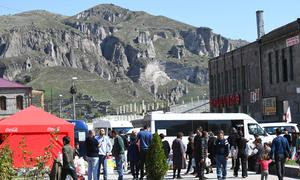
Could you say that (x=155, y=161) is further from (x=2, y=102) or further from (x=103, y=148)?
(x=2, y=102)

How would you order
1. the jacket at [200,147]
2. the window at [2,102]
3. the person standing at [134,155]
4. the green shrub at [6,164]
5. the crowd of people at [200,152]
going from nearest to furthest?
the green shrub at [6,164] < the crowd of people at [200,152] < the jacket at [200,147] < the person standing at [134,155] < the window at [2,102]

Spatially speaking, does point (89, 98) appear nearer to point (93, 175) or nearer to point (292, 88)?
point (292, 88)

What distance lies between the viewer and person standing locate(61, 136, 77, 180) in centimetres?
1881

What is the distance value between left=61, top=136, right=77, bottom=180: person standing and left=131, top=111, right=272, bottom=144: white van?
18.4m

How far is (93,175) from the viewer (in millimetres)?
22453

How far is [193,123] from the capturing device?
39.3 m

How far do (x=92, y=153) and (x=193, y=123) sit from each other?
57.7 feet

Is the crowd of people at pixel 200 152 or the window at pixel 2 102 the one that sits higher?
the window at pixel 2 102

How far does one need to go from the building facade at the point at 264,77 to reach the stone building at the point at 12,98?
23552 millimetres

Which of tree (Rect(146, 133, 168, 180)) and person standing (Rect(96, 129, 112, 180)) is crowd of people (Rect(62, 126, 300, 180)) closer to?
person standing (Rect(96, 129, 112, 180))

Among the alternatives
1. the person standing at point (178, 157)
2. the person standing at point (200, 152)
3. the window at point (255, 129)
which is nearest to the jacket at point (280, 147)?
the person standing at point (200, 152)

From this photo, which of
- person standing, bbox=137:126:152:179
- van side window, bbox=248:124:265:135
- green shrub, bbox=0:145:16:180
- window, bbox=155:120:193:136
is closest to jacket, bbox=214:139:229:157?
person standing, bbox=137:126:152:179

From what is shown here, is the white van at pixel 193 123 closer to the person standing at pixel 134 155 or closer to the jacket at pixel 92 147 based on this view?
the person standing at pixel 134 155

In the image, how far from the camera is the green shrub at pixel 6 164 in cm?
1399
